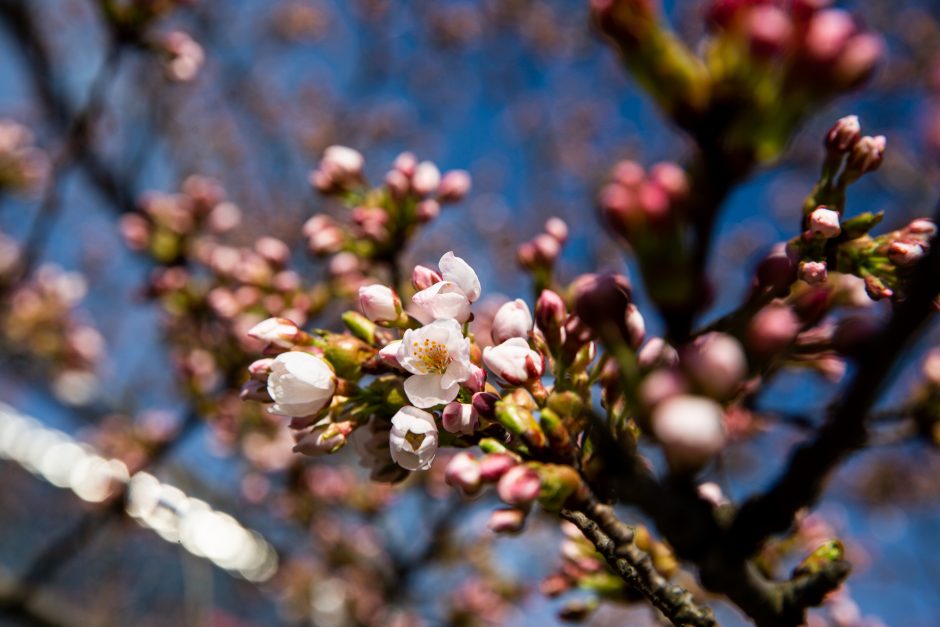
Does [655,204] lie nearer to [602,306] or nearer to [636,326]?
[602,306]

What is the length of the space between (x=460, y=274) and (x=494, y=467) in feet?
1.08

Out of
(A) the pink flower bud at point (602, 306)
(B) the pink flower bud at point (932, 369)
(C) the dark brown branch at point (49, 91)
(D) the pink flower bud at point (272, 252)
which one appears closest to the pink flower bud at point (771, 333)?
(A) the pink flower bud at point (602, 306)

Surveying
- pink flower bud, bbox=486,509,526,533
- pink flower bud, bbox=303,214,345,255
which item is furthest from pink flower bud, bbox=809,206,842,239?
pink flower bud, bbox=303,214,345,255

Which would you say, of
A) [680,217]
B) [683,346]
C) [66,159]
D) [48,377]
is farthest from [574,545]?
[48,377]

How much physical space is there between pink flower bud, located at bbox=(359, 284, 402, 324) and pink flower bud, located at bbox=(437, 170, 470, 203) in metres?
0.83

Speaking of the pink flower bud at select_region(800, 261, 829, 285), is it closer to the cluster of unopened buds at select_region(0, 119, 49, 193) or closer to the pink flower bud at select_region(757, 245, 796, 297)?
the pink flower bud at select_region(757, 245, 796, 297)

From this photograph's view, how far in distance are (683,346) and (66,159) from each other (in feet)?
8.77

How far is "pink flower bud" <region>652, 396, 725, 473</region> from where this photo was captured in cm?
54

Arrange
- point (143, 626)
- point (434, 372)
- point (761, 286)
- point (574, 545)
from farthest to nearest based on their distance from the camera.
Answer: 1. point (143, 626)
2. point (574, 545)
3. point (434, 372)
4. point (761, 286)

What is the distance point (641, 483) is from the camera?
63 centimetres

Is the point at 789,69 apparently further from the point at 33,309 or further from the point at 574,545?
the point at 33,309

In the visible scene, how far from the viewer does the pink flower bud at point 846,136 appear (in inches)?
42.4

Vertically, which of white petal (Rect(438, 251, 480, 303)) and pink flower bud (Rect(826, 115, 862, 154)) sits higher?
pink flower bud (Rect(826, 115, 862, 154))

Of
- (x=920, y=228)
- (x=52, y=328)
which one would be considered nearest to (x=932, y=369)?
(x=920, y=228)
